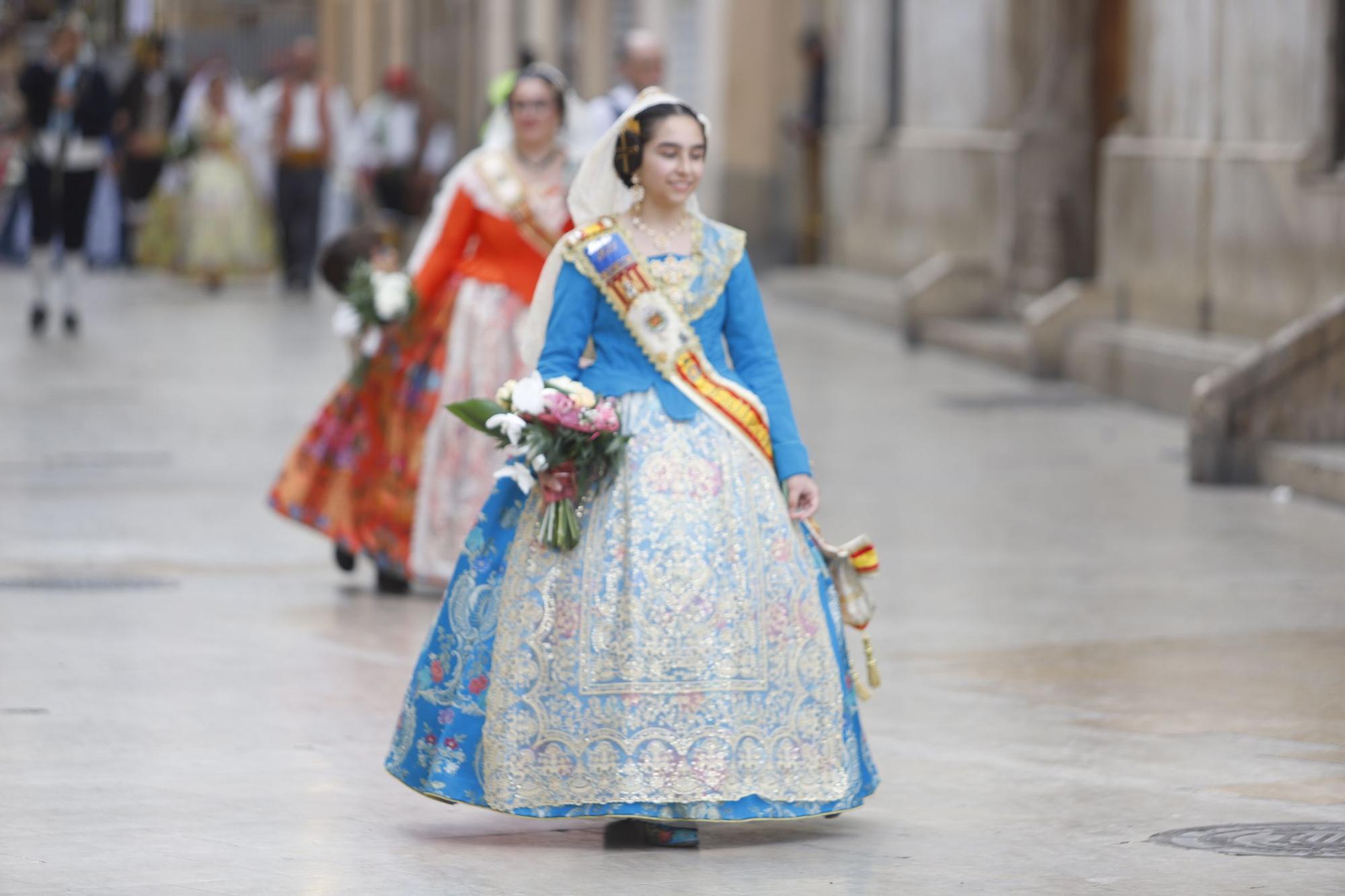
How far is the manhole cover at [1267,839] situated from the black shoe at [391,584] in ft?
13.8

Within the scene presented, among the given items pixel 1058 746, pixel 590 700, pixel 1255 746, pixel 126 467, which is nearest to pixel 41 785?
pixel 590 700

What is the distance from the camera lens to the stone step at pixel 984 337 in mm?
19125

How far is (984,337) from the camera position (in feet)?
65.3

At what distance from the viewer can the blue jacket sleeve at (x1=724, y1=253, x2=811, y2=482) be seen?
650 cm

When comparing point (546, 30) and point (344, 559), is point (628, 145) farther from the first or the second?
point (546, 30)

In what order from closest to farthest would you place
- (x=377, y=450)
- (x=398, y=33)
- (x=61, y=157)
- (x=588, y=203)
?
(x=588, y=203)
(x=377, y=450)
(x=61, y=157)
(x=398, y=33)

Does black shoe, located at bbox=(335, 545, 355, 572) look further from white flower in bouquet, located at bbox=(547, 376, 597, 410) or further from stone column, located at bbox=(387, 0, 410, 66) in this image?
stone column, located at bbox=(387, 0, 410, 66)

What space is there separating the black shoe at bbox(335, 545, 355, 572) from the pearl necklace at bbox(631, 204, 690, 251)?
4.01 metres

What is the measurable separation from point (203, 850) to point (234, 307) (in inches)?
775

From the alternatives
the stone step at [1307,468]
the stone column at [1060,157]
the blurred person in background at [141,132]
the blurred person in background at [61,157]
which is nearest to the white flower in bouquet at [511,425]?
the stone step at [1307,468]

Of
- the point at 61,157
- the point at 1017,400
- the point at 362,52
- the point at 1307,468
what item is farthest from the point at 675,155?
the point at 362,52

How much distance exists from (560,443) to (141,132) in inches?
1017

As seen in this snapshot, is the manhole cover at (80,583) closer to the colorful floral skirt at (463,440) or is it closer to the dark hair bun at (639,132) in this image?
the colorful floral skirt at (463,440)

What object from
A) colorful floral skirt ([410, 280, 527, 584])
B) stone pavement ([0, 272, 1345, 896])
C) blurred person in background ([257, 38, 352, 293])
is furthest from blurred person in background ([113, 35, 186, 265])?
colorful floral skirt ([410, 280, 527, 584])
